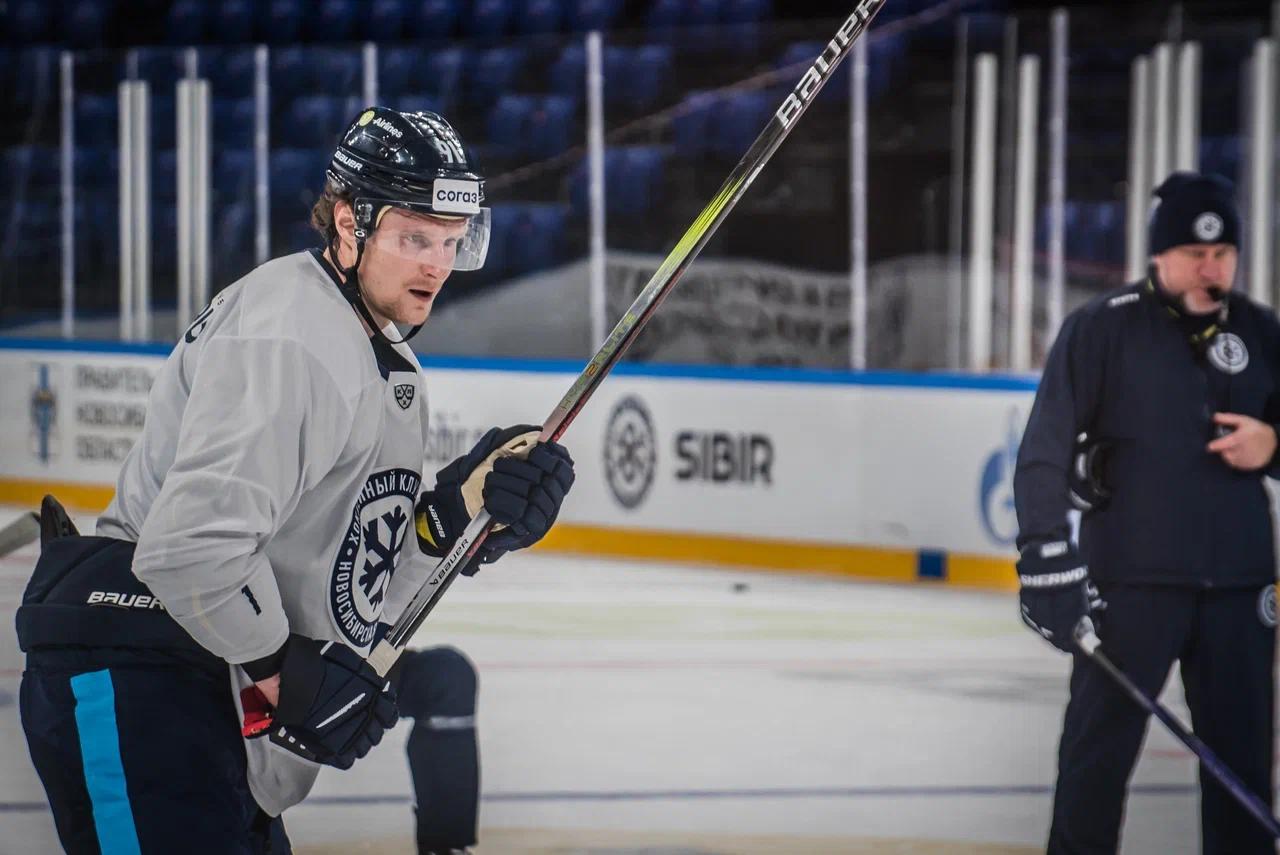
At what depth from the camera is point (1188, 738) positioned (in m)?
2.80

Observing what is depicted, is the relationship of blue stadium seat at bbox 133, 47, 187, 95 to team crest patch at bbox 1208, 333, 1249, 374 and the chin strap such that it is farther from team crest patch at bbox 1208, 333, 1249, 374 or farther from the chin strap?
the chin strap

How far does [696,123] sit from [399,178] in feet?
19.3

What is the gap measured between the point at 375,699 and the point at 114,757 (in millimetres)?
241

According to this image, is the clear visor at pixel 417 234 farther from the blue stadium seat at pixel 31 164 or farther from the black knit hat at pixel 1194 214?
the blue stadium seat at pixel 31 164

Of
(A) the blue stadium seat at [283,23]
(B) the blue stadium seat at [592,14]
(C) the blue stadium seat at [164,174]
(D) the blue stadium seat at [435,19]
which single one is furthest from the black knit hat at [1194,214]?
(A) the blue stadium seat at [283,23]

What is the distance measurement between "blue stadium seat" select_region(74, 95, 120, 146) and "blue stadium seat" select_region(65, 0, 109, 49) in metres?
2.85

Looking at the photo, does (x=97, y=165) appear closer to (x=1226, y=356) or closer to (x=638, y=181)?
(x=638, y=181)

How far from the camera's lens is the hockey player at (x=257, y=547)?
1.72m

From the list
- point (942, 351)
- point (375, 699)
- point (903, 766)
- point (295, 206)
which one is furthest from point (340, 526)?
point (295, 206)

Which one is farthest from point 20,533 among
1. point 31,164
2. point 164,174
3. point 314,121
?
point 31,164

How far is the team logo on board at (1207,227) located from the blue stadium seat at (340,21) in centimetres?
876

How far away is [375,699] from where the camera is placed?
6.13 ft

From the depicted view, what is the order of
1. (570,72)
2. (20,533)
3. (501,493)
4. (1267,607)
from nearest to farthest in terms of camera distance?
(501,493)
(20,533)
(1267,607)
(570,72)

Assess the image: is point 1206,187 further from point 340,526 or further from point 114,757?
point 114,757
